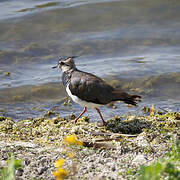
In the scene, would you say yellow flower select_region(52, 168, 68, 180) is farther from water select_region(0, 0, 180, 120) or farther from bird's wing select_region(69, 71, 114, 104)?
water select_region(0, 0, 180, 120)

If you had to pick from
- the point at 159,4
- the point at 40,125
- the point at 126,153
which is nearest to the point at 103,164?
the point at 126,153

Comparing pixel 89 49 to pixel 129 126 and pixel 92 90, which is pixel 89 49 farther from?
pixel 129 126

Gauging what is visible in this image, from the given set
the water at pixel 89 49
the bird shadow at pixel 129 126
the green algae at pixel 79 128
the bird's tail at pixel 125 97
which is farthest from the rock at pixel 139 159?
the water at pixel 89 49

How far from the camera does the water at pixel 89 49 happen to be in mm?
8188

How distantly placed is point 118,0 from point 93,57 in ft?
13.1

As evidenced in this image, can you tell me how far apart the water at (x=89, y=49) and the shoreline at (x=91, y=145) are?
1.24 metres

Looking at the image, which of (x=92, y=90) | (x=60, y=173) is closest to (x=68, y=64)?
(x=92, y=90)

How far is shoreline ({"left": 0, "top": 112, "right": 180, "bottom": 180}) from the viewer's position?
148 inches

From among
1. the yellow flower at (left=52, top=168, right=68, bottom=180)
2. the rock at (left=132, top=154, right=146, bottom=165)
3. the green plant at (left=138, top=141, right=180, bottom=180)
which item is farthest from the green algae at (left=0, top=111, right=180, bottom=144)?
the green plant at (left=138, top=141, right=180, bottom=180)

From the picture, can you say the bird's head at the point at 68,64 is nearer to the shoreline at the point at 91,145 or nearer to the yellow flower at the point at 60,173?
the shoreline at the point at 91,145

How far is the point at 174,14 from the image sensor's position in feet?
41.5

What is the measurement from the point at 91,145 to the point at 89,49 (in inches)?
259

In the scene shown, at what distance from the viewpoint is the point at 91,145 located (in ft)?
15.3

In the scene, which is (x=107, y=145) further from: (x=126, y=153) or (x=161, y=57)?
(x=161, y=57)
